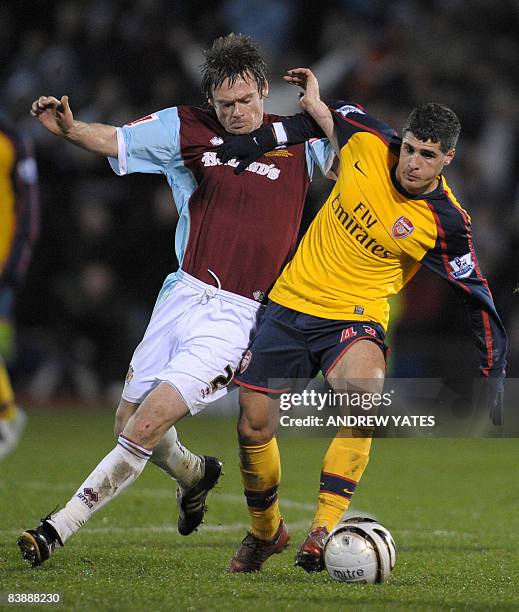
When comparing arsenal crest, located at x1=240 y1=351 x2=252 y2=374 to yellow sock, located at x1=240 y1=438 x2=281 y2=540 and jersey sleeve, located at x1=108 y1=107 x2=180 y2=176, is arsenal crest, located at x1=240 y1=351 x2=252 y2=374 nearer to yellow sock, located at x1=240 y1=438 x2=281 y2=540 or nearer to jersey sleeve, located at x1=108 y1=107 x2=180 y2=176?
yellow sock, located at x1=240 y1=438 x2=281 y2=540

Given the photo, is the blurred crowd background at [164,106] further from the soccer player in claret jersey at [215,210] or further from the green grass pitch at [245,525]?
the soccer player in claret jersey at [215,210]

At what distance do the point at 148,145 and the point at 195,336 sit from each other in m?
0.98

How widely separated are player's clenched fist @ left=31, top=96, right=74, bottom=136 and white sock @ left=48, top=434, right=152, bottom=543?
1500 mm

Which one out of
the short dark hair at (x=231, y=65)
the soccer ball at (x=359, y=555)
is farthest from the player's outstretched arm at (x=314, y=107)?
the soccer ball at (x=359, y=555)

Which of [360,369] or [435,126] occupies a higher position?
[435,126]

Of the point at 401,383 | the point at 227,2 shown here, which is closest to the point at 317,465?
the point at 401,383

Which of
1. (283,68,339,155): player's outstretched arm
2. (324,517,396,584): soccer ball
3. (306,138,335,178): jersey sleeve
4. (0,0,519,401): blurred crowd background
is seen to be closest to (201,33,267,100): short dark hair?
(283,68,339,155): player's outstretched arm

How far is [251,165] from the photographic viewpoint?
6039 mm

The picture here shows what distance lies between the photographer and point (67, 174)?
14.1 meters

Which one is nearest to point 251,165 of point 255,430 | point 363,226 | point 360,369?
point 363,226

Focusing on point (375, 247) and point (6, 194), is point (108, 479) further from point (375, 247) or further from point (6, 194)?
point (6, 194)

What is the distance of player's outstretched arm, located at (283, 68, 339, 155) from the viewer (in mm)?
6027

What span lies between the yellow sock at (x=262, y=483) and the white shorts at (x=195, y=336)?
13.2 inches

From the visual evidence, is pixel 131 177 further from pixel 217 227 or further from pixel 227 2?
pixel 217 227
